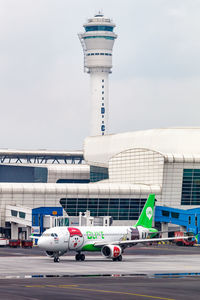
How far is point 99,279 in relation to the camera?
62125 mm

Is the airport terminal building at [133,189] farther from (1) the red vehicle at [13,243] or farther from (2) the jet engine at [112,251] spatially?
(2) the jet engine at [112,251]

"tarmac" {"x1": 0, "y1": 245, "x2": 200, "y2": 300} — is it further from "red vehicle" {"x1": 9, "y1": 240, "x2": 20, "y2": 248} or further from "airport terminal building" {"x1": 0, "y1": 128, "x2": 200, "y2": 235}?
"airport terminal building" {"x1": 0, "y1": 128, "x2": 200, "y2": 235}

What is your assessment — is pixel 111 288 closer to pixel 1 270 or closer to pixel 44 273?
pixel 44 273

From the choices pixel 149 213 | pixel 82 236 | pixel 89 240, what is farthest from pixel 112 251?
pixel 149 213

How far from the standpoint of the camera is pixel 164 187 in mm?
174000

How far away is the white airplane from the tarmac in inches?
55.5

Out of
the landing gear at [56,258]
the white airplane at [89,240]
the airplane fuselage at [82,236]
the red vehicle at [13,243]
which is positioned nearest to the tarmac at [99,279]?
the landing gear at [56,258]

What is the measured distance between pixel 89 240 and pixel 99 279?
25.4 metres

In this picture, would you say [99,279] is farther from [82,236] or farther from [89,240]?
[89,240]

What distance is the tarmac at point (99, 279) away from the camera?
49.7 m

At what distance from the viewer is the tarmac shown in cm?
4969

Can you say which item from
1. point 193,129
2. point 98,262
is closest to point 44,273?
point 98,262

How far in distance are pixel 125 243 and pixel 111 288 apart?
115ft

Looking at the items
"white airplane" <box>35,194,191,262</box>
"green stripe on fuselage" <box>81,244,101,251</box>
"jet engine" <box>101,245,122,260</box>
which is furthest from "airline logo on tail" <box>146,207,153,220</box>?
"green stripe on fuselage" <box>81,244,101,251</box>
